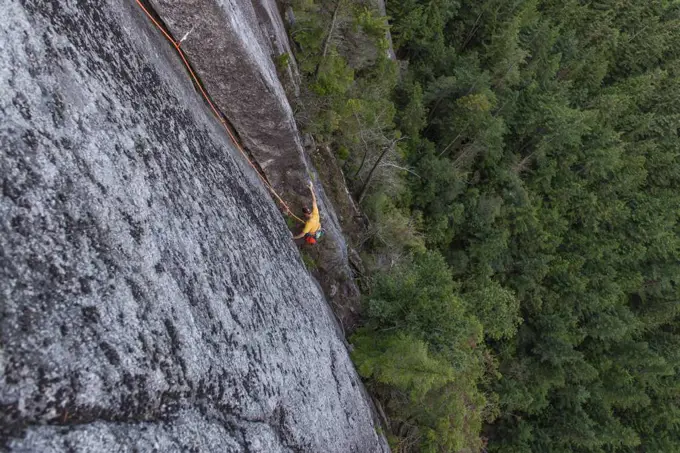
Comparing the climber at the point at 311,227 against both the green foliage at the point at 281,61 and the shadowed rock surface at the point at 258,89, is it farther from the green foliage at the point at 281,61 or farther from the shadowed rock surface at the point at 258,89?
the green foliage at the point at 281,61

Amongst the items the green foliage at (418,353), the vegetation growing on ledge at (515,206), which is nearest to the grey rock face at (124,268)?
the green foliage at (418,353)

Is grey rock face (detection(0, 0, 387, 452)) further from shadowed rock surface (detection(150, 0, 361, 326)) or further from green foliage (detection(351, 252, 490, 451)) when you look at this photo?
green foliage (detection(351, 252, 490, 451))

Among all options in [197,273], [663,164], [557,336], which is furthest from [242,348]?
[663,164]

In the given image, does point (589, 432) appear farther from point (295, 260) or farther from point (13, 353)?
point (13, 353)

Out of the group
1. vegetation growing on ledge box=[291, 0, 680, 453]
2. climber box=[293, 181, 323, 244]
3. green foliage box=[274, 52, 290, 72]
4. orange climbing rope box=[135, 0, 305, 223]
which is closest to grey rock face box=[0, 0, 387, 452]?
orange climbing rope box=[135, 0, 305, 223]

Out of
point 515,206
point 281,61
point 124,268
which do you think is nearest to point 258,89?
point 281,61

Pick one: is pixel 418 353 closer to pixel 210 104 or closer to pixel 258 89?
pixel 258 89

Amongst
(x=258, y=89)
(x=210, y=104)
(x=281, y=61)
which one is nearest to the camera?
→ (x=210, y=104)
